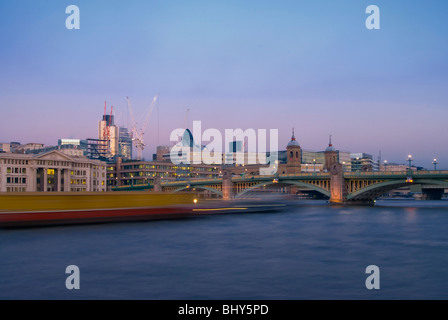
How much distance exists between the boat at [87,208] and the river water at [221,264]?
5753mm

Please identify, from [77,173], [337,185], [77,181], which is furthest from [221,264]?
[77,173]

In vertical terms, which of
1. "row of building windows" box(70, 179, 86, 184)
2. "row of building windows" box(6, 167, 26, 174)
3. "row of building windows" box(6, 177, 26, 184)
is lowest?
"row of building windows" box(70, 179, 86, 184)

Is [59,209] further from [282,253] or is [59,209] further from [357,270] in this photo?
[357,270]

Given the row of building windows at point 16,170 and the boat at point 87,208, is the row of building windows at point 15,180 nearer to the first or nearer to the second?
the row of building windows at point 16,170

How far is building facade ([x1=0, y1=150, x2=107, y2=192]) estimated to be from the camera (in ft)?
519

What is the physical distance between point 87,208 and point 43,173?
11182cm

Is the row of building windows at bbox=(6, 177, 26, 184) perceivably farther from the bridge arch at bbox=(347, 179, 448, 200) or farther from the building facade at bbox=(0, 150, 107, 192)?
the bridge arch at bbox=(347, 179, 448, 200)

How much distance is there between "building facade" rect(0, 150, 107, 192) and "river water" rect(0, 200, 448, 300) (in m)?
116

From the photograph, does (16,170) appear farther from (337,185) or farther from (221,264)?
(221,264)

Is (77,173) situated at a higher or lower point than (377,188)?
higher

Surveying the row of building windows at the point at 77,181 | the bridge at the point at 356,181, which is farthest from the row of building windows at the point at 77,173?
the bridge at the point at 356,181

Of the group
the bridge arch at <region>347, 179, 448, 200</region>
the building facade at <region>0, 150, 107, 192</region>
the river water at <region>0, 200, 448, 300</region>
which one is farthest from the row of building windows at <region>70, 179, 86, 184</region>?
the river water at <region>0, 200, 448, 300</region>

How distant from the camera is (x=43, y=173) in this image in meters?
169

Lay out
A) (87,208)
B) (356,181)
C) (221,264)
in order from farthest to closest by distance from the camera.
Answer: (356,181) < (87,208) < (221,264)
